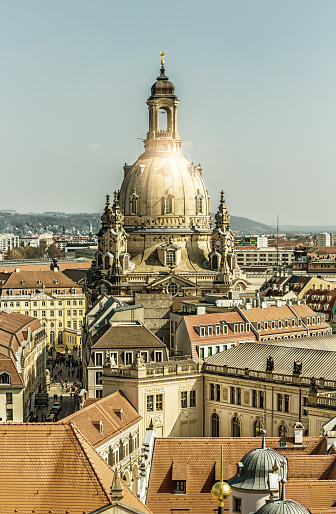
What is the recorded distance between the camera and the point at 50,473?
4459cm

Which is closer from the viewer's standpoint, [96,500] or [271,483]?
[96,500]

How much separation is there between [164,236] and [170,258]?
3137mm

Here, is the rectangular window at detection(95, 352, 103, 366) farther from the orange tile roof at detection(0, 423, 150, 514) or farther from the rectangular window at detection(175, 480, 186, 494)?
the orange tile roof at detection(0, 423, 150, 514)

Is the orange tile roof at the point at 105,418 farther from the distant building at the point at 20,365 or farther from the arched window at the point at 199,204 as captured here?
the arched window at the point at 199,204

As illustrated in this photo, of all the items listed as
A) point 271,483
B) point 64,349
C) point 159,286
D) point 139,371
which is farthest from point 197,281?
point 271,483

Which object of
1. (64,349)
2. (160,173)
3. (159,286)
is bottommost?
(64,349)

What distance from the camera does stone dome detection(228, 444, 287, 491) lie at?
164 ft

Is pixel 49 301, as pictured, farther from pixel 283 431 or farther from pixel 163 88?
pixel 283 431

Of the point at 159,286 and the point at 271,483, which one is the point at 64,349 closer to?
the point at 159,286

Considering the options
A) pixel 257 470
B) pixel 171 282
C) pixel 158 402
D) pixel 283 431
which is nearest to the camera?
pixel 257 470

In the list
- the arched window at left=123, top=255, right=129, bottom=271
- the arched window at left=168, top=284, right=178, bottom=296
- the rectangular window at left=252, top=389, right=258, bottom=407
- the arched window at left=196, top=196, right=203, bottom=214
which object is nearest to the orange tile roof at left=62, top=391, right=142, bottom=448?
the rectangular window at left=252, top=389, right=258, bottom=407

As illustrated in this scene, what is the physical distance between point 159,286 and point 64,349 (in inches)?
1454

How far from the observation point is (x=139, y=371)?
3430 inches

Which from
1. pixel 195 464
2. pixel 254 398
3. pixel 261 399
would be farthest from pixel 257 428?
pixel 195 464
